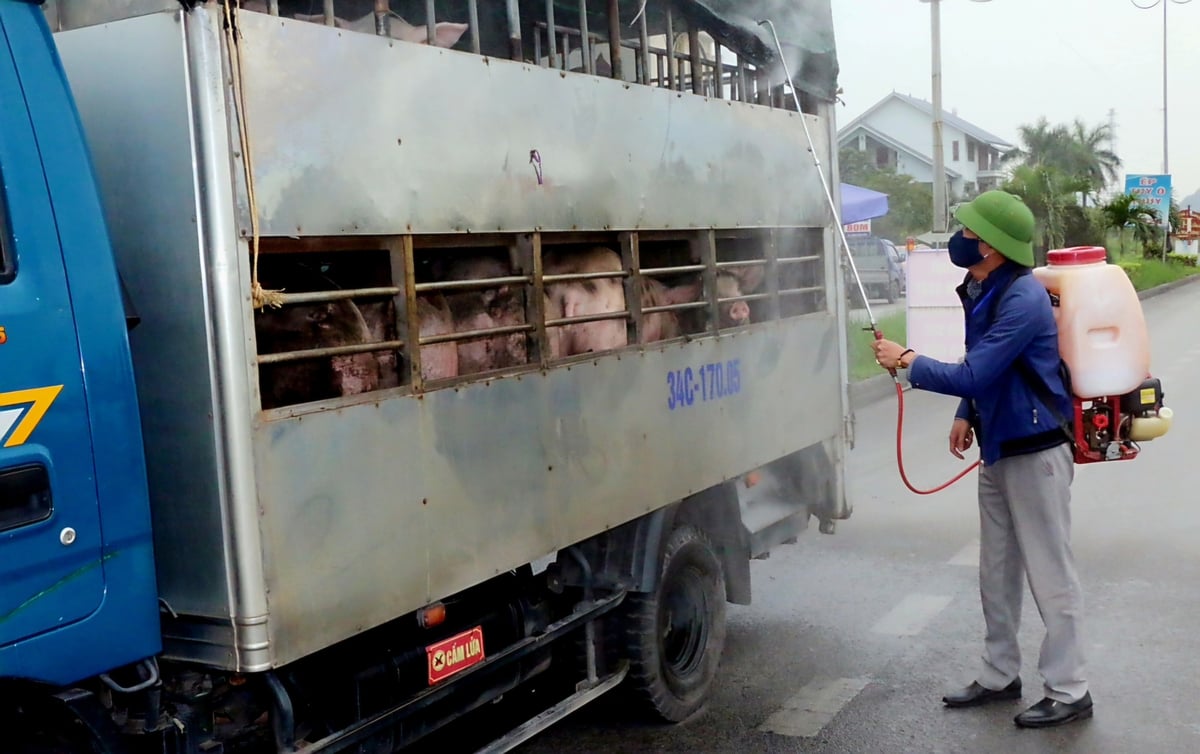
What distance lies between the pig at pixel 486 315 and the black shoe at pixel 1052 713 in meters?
2.48

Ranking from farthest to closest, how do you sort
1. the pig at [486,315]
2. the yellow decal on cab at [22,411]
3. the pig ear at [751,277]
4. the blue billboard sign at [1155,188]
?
the blue billboard sign at [1155,188] → the pig ear at [751,277] → the pig at [486,315] → the yellow decal on cab at [22,411]

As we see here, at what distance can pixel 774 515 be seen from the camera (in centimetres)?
571

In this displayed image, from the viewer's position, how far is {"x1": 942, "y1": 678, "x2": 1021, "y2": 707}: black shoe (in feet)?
16.3

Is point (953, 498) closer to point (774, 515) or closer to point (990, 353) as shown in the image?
point (774, 515)

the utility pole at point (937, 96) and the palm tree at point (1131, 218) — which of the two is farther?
the palm tree at point (1131, 218)

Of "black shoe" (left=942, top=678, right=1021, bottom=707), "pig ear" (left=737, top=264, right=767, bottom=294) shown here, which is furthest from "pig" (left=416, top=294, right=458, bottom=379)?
"black shoe" (left=942, top=678, right=1021, bottom=707)

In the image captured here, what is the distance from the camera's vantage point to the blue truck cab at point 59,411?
254cm

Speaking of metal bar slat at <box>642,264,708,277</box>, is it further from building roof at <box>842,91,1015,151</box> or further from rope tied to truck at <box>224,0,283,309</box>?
building roof at <box>842,91,1015,151</box>

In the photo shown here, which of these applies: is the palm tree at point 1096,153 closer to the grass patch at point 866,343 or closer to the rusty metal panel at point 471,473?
the grass patch at point 866,343

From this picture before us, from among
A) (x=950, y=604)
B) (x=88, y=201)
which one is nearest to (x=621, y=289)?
(x=88, y=201)

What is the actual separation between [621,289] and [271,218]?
5.85 ft

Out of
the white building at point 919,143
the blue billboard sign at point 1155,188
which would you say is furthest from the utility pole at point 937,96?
the white building at point 919,143

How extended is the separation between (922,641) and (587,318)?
2.64 m

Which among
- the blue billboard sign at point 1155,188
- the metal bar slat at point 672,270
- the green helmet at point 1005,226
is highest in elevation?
the blue billboard sign at point 1155,188
